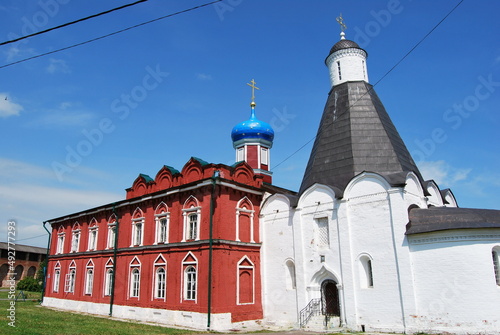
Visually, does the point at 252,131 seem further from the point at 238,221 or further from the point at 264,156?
the point at 238,221

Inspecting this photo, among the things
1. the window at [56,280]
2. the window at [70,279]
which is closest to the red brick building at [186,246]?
the window at [70,279]

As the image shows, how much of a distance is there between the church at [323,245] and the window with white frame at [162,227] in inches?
3.5

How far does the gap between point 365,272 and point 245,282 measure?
4767 mm

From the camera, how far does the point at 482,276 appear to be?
1128cm

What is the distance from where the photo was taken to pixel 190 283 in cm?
1530

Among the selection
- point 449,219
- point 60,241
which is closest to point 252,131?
point 449,219

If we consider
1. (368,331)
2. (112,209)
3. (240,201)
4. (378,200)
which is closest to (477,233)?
(378,200)

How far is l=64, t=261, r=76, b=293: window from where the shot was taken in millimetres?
22531

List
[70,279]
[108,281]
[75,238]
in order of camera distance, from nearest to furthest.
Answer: [108,281]
[70,279]
[75,238]

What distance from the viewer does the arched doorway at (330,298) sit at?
13.9m

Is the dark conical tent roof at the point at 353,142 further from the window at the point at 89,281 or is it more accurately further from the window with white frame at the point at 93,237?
the window at the point at 89,281

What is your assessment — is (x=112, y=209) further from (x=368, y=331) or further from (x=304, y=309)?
(x=368, y=331)

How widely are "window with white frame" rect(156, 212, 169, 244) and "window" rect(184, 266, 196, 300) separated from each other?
7.04 feet

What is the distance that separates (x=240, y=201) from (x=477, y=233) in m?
8.44
